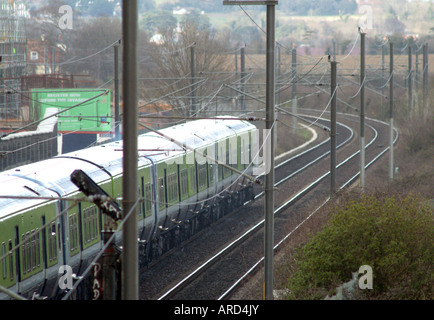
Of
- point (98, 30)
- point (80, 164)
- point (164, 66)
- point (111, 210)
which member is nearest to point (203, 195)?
point (80, 164)

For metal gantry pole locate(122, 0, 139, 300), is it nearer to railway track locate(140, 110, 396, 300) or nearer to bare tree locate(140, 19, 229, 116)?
railway track locate(140, 110, 396, 300)

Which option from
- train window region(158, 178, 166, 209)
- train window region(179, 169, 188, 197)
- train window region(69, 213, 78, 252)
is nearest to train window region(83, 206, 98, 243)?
train window region(69, 213, 78, 252)

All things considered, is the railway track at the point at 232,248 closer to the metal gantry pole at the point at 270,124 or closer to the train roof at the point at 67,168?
the train roof at the point at 67,168

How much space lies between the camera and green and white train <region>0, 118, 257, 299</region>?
1154 cm

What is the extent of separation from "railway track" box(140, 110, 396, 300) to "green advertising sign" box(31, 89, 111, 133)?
7.33 meters

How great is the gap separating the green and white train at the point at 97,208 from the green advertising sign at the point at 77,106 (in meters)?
6.19

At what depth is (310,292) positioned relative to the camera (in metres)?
11.8

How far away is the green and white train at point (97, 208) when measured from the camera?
454 inches

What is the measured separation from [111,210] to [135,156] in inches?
30.2

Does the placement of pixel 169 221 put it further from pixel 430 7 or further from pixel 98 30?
pixel 430 7

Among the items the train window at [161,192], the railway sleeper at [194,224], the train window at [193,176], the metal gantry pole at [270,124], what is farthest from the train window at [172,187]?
the metal gantry pole at [270,124]

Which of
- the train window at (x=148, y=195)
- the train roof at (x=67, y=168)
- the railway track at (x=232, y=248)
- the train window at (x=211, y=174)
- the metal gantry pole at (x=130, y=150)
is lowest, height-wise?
the railway track at (x=232, y=248)

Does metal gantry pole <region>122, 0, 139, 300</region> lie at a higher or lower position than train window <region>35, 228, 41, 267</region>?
higher

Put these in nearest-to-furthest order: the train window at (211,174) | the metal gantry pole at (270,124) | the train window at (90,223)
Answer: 1. the metal gantry pole at (270,124)
2. the train window at (90,223)
3. the train window at (211,174)
